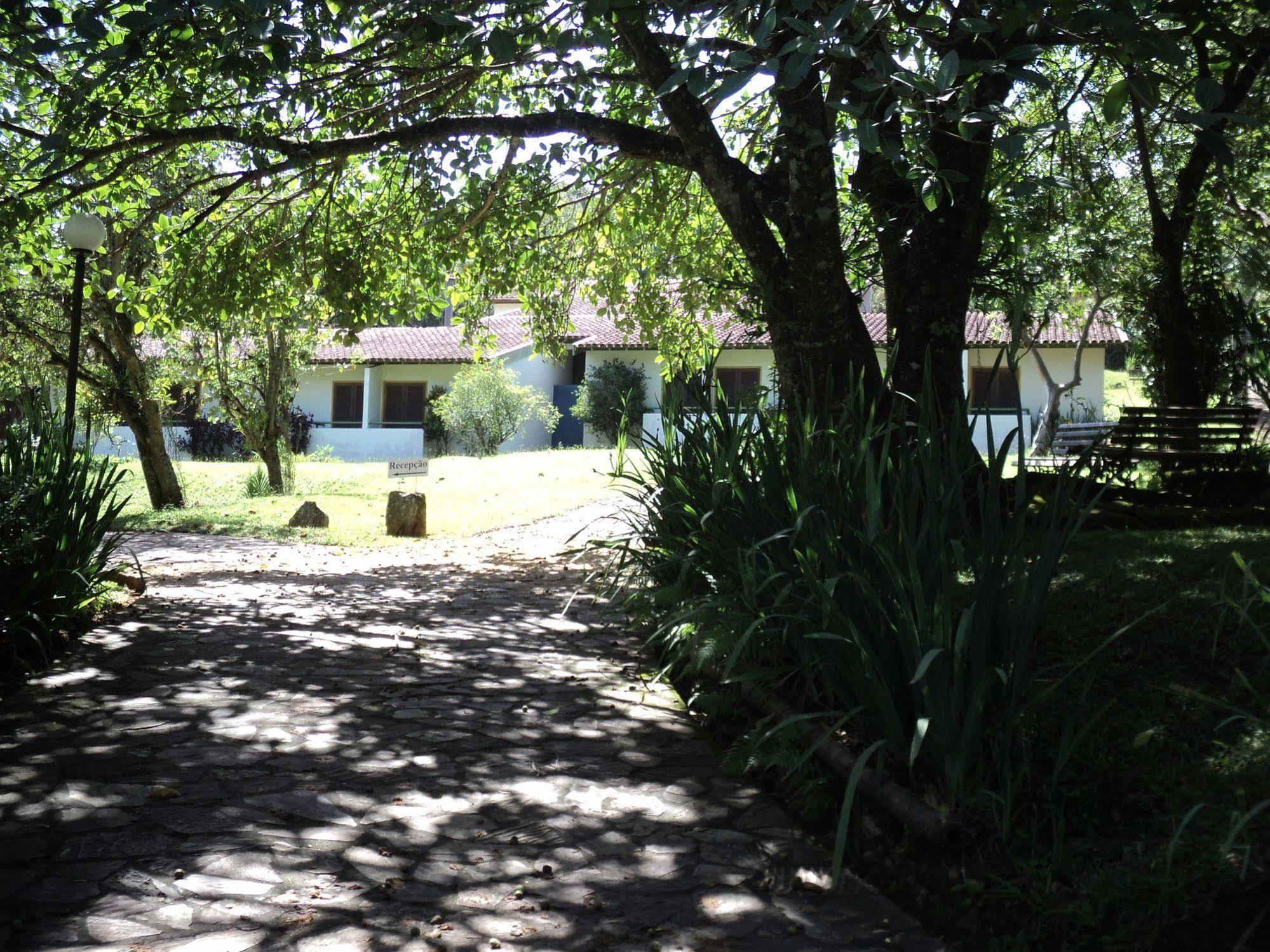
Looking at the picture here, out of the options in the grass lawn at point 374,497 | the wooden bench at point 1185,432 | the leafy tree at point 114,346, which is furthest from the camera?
the leafy tree at point 114,346

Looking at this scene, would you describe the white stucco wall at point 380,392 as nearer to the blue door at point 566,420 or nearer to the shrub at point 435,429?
the blue door at point 566,420

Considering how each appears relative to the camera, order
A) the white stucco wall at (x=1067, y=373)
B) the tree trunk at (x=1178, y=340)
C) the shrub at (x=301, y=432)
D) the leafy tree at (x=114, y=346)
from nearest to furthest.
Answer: the tree trunk at (x=1178, y=340) < the leafy tree at (x=114, y=346) < the white stucco wall at (x=1067, y=373) < the shrub at (x=301, y=432)

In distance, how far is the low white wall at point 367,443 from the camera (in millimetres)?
31281

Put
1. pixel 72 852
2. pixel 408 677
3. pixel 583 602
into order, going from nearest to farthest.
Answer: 1. pixel 72 852
2. pixel 408 677
3. pixel 583 602

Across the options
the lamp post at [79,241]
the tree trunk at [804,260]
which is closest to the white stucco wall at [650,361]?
the lamp post at [79,241]

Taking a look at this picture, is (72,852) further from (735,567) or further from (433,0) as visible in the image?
(433,0)

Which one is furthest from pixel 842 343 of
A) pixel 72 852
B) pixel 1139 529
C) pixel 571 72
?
pixel 72 852

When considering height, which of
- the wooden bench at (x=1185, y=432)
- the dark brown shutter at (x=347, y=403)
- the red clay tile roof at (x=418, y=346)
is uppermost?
the red clay tile roof at (x=418, y=346)

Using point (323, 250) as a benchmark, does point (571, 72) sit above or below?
above

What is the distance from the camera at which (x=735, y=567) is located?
201 inches

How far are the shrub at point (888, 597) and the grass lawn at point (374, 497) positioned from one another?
878 centimetres

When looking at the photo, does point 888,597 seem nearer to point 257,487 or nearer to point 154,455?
point 154,455

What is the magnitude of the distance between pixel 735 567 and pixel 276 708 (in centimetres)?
222

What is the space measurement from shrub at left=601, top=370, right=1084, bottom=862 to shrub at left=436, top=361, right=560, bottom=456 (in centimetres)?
2338
